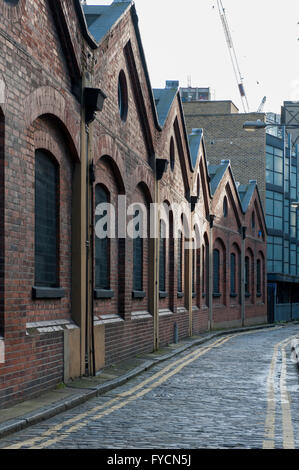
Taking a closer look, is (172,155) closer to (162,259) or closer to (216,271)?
(162,259)

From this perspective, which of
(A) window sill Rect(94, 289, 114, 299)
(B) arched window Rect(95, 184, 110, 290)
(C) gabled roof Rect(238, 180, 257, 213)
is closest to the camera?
(A) window sill Rect(94, 289, 114, 299)

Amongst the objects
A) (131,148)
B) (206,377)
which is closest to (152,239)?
(131,148)

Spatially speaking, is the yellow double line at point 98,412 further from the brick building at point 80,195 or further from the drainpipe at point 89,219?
the drainpipe at point 89,219

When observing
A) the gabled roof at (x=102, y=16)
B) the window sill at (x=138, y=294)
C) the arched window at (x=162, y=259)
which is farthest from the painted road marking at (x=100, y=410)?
the gabled roof at (x=102, y=16)

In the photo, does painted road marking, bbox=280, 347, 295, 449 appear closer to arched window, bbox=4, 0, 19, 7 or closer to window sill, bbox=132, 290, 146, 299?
window sill, bbox=132, 290, 146, 299

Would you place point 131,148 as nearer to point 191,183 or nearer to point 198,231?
point 191,183

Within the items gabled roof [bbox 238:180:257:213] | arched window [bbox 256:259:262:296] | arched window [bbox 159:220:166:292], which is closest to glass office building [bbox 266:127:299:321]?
arched window [bbox 256:259:262:296]

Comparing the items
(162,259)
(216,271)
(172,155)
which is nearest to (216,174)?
(216,271)

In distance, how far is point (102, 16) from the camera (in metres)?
16.7

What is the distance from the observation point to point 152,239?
20.4m

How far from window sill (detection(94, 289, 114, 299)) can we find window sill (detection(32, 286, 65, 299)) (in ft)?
7.28

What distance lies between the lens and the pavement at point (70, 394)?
8.79 metres

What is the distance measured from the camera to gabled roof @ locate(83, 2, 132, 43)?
15.5 metres
